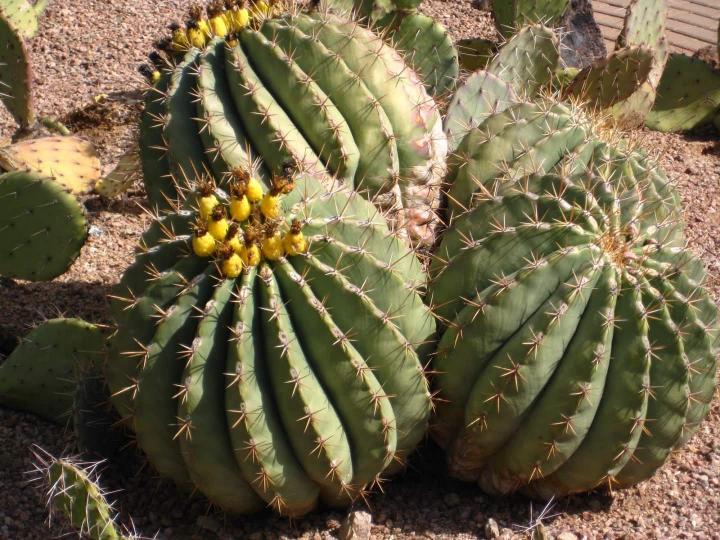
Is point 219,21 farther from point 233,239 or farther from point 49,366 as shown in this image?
point 49,366

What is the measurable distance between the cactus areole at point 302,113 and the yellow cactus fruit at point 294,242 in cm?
49

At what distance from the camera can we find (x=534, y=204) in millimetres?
2975

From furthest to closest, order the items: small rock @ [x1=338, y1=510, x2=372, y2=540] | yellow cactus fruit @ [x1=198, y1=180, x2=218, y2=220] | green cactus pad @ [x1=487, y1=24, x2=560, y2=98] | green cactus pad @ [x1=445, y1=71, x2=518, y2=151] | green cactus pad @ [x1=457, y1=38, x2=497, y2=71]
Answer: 1. green cactus pad @ [x1=457, y1=38, x2=497, y2=71]
2. green cactus pad @ [x1=487, y1=24, x2=560, y2=98]
3. green cactus pad @ [x1=445, y1=71, x2=518, y2=151]
4. small rock @ [x1=338, y1=510, x2=372, y2=540]
5. yellow cactus fruit @ [x1=198, y1=180, x2=218, y2=220]

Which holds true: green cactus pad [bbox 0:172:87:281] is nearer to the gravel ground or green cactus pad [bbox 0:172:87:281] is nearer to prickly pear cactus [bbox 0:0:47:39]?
the gravel ground

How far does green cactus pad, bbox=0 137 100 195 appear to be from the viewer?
422cm

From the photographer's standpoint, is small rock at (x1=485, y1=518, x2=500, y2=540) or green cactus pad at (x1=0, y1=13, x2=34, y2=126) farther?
green cactus pad at (x1=0, y1=13, x2=34, y2=126)

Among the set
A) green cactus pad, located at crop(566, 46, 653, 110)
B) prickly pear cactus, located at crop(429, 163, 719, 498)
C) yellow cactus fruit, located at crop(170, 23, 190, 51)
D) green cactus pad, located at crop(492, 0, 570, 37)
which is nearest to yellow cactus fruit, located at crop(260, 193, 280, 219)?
prickly pear cactus, located at crop(429, 163, 719, 498)

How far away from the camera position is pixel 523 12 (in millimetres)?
5250

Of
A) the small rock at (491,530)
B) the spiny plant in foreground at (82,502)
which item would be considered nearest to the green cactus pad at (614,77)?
the small rock at (491,530)

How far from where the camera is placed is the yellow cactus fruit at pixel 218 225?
264 centimetres

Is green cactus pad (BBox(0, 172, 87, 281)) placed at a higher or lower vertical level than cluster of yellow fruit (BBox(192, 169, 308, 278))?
lower

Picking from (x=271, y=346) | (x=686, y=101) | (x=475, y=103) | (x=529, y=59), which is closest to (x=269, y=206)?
(x=271, y=346)

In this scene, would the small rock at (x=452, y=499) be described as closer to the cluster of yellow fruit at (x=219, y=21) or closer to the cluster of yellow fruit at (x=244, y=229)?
the cluster of yellow fruit at (x=244, y=229)

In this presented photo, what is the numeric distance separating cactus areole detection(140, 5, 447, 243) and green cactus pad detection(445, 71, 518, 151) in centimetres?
21
